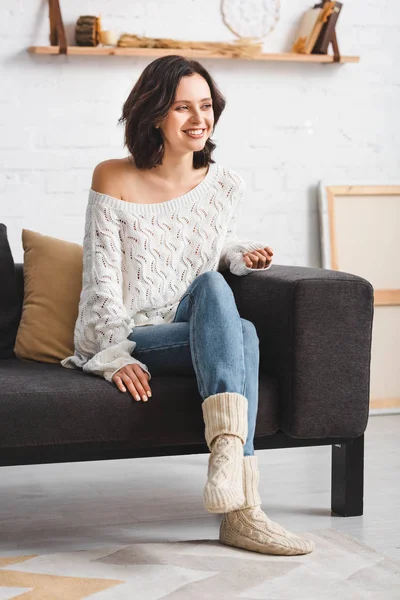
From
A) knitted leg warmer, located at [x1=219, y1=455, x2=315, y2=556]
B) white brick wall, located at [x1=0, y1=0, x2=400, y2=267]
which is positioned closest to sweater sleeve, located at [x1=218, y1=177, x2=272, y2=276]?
knitted leg warmer, located at [x1=219, y1=455, x2=315, y2=556]

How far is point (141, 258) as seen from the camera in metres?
2.60

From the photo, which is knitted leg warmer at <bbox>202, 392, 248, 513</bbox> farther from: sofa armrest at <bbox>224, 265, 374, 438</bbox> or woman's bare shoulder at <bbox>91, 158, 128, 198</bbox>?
woman's bare shoulder at <bbox>91, 158, 128, 198</bbox>

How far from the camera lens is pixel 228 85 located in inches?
154

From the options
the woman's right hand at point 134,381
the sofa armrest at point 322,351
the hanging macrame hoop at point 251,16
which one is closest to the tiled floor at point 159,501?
the sofa armrest at point 322,351

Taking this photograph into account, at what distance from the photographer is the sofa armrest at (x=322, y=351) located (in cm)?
241

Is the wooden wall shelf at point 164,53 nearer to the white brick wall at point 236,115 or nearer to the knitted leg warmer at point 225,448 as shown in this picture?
the white brick wall at point 236,115

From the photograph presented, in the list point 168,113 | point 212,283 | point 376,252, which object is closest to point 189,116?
point 168,113

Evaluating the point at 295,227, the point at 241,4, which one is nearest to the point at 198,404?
the point at 295,227

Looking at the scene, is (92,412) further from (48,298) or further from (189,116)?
(189,116)

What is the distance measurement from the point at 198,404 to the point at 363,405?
0.46 metres

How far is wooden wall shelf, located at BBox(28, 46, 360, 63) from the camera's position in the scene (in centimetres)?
363

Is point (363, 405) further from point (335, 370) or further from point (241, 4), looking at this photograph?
point (241, 4)

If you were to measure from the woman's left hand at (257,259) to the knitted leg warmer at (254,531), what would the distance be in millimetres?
688

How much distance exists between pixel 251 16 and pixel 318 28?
11.1 inches
